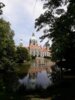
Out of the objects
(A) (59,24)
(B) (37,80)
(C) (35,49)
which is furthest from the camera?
(C) (35,49)

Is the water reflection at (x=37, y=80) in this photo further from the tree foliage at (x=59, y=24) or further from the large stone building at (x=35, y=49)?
the large stone building at (x=35, y=49)

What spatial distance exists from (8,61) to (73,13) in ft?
130

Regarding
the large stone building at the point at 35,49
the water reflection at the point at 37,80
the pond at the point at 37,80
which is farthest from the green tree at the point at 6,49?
the large stone building at the point at 35,49

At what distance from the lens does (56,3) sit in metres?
29.4

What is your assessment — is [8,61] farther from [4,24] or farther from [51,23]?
[51,23]

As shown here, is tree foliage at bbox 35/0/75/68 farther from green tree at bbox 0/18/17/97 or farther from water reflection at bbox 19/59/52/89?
green tree at bbox 0/18/17/97

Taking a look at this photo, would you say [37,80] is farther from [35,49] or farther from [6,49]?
[35,49]

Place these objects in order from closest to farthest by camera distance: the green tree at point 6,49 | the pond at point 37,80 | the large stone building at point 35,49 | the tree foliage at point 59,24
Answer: the tree foliage at point 59,24
the pond at point 37,80
the green tree at point 6,49
the large stone building at point 35,49

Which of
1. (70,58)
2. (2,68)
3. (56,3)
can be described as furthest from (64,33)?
(2,68)

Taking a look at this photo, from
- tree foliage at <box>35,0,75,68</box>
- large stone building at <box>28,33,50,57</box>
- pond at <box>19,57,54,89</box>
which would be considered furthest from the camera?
large stone building at <box>28,33,50,57</box>

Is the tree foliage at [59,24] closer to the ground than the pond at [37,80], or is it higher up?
higher up

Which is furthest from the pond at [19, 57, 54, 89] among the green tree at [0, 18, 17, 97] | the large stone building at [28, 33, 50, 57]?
the large stone building at [28, 33, 50, 57]

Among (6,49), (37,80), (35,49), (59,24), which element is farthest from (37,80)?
(35,49)

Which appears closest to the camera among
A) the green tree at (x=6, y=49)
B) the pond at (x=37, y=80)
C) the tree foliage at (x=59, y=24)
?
the tree foliage at (x=59, y=24)
